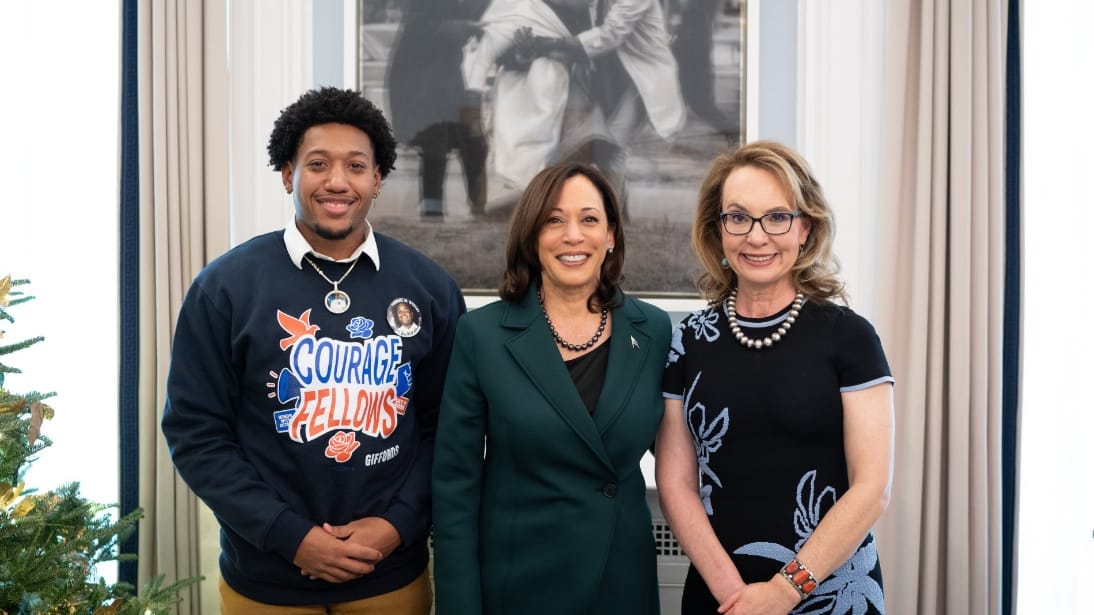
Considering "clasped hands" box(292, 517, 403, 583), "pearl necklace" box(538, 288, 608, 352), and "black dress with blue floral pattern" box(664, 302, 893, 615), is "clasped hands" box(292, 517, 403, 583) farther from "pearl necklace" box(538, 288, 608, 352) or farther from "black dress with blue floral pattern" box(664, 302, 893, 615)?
"black dress with blue floral pattern" box(664, 302, 893, 615)

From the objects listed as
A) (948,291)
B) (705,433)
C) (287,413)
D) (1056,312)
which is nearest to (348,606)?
(287,413)

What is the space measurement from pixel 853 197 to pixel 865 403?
5.21 ft

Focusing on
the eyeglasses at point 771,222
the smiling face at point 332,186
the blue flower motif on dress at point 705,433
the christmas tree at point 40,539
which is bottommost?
the christmas tree at point 40,539

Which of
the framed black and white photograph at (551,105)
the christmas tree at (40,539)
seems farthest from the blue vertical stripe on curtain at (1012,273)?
the christmas tree at (40,539)

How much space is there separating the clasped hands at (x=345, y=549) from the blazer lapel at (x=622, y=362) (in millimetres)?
552

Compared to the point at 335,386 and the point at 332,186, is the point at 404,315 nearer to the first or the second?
the point at 335,386

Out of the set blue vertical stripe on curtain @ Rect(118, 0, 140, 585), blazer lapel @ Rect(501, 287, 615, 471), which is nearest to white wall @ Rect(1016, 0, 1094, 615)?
blazer lapel @ Rect(501, 287, 615, 471)

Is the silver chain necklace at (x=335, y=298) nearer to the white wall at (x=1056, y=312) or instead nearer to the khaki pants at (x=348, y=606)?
the khaki pants at (x=348, y=606)

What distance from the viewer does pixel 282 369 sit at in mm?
1755

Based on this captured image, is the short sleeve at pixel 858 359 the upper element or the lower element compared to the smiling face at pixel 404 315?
lower

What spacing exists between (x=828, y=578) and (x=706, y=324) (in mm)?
562

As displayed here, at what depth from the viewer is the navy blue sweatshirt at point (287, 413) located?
5.70ft

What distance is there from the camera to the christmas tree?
1724 mm

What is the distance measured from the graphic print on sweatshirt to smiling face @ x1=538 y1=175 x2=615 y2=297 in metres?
0.42
